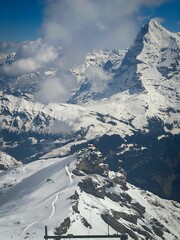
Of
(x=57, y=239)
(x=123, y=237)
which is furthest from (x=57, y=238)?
(x=123, y=237)

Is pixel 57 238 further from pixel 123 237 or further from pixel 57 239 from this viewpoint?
pixel 123 237

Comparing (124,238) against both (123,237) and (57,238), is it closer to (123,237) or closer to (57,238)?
(123,237)

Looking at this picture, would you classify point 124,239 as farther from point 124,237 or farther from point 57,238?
point 57,238

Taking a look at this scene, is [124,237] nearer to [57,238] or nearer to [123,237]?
[123,237]

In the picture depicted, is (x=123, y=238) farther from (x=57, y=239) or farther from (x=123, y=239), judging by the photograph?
(x=57, y=239)

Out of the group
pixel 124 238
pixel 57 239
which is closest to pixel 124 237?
pixel 124 238

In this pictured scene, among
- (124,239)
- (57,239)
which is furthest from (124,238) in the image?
(57,239)
